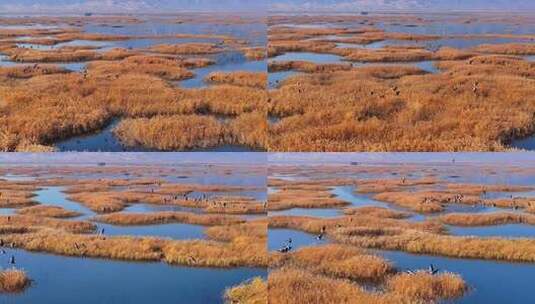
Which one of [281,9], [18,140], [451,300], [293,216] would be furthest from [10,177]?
[451,300]

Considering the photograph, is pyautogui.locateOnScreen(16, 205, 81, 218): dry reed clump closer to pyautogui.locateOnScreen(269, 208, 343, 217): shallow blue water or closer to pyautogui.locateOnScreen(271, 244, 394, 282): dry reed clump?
pyautogui.locateOnScreen(269, 208, 343, 217): shallow blue water

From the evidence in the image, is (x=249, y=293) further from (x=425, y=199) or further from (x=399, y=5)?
(x=399, y=5)

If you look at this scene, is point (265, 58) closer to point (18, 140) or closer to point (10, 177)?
point (18, 140)

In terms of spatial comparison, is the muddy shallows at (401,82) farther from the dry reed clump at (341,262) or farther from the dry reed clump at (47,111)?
the dry reed clump at (47,111)

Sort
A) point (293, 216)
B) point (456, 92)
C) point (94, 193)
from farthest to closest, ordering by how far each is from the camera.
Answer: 1. point (94, 193)
2. point (293, 216)
3. point (456, 92)

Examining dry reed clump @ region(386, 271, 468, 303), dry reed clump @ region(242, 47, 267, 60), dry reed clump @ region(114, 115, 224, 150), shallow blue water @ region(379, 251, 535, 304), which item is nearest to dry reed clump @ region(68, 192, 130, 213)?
dry reed clump @ region(114, 115, 224, 150)
